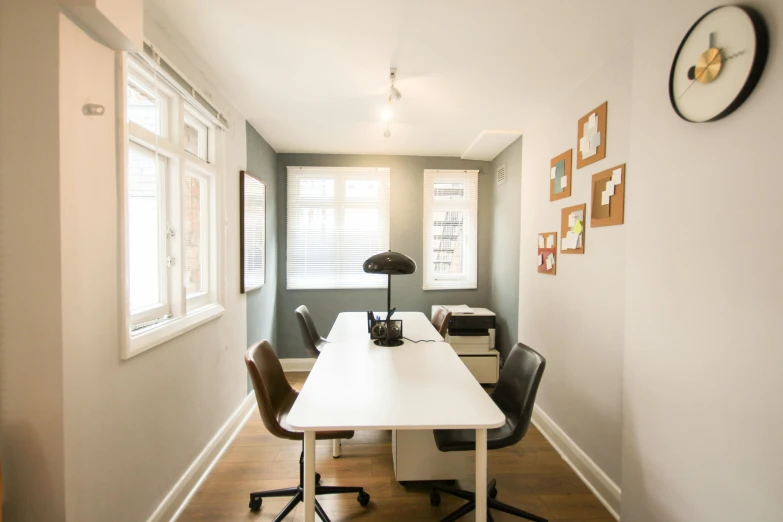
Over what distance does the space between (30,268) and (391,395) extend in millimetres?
1412

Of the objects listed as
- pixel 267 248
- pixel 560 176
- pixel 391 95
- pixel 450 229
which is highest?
pixel 391 95

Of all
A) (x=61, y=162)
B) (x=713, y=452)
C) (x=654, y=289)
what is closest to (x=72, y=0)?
(x=61, y=162)

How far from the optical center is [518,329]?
3283 millimetres

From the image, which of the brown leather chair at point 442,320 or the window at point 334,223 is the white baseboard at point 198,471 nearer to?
the window at point 334,223

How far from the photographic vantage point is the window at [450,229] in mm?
4234

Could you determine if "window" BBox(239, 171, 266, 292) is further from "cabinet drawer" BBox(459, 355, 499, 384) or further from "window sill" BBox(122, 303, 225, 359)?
"cabinet drawer" BBox(459, 355, 499, 384)

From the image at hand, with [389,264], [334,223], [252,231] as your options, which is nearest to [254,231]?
[252,231]

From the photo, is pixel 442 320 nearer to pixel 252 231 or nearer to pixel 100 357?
pixel 252 231

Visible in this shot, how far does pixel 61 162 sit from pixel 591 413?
2974 mm

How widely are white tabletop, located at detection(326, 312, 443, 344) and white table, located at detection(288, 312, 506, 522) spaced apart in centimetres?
36

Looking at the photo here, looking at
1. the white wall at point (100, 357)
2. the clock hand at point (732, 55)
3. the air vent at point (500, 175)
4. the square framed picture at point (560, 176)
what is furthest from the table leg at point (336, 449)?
the air vent at point (500, 175)

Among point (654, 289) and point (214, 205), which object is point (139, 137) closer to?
point (214, 205)

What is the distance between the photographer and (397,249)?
165 inches

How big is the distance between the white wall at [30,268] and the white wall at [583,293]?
92.6 inches
